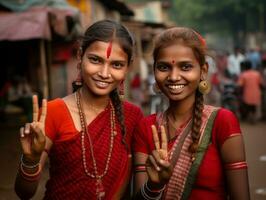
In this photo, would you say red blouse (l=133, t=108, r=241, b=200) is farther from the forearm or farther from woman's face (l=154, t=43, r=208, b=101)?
the forearm

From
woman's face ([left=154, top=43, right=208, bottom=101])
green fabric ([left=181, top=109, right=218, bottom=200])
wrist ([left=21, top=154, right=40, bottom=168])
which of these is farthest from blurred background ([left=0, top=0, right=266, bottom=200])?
wrist ([left=21, top=154, right=40, bottom=168])

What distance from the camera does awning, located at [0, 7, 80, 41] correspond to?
7.57 meters

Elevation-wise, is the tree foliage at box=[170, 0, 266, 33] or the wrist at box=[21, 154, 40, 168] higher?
the tree foliage at box=[170, 0, 266, 33]

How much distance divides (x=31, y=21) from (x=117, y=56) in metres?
5.60

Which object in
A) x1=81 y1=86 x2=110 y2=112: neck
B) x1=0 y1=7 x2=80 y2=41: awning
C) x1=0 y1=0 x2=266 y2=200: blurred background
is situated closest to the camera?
x1=81 y1=86 x2=110 y2=112: neck

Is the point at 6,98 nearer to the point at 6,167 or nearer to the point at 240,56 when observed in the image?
the point at 6,167

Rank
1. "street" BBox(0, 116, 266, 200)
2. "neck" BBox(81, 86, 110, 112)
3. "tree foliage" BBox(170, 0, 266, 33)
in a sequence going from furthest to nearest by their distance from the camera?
"tree foliage" BBox(170, 0, 266, 33) < "street" BBox(0, 116, 266, 200) < "neck" BBox(81, 86, 110, 112)

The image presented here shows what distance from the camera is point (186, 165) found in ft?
7.56

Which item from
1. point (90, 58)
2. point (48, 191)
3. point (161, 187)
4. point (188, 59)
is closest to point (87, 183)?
point (48, 191)

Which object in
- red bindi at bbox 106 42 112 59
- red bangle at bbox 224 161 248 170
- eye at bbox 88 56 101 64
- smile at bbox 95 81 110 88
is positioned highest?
red bindi at bbox 106 42 112 59

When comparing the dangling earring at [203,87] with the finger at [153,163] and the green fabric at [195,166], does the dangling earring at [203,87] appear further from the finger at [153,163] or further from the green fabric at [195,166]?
the finger at [153,163]

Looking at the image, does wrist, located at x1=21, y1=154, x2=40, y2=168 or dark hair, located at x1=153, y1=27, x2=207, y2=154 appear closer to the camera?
wrist, located at x1=21, y1=154, x2=40, y2=168

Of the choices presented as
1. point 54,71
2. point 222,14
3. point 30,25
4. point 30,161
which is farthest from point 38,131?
point 222,14

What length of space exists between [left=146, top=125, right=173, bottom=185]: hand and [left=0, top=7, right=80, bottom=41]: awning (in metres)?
5.69
